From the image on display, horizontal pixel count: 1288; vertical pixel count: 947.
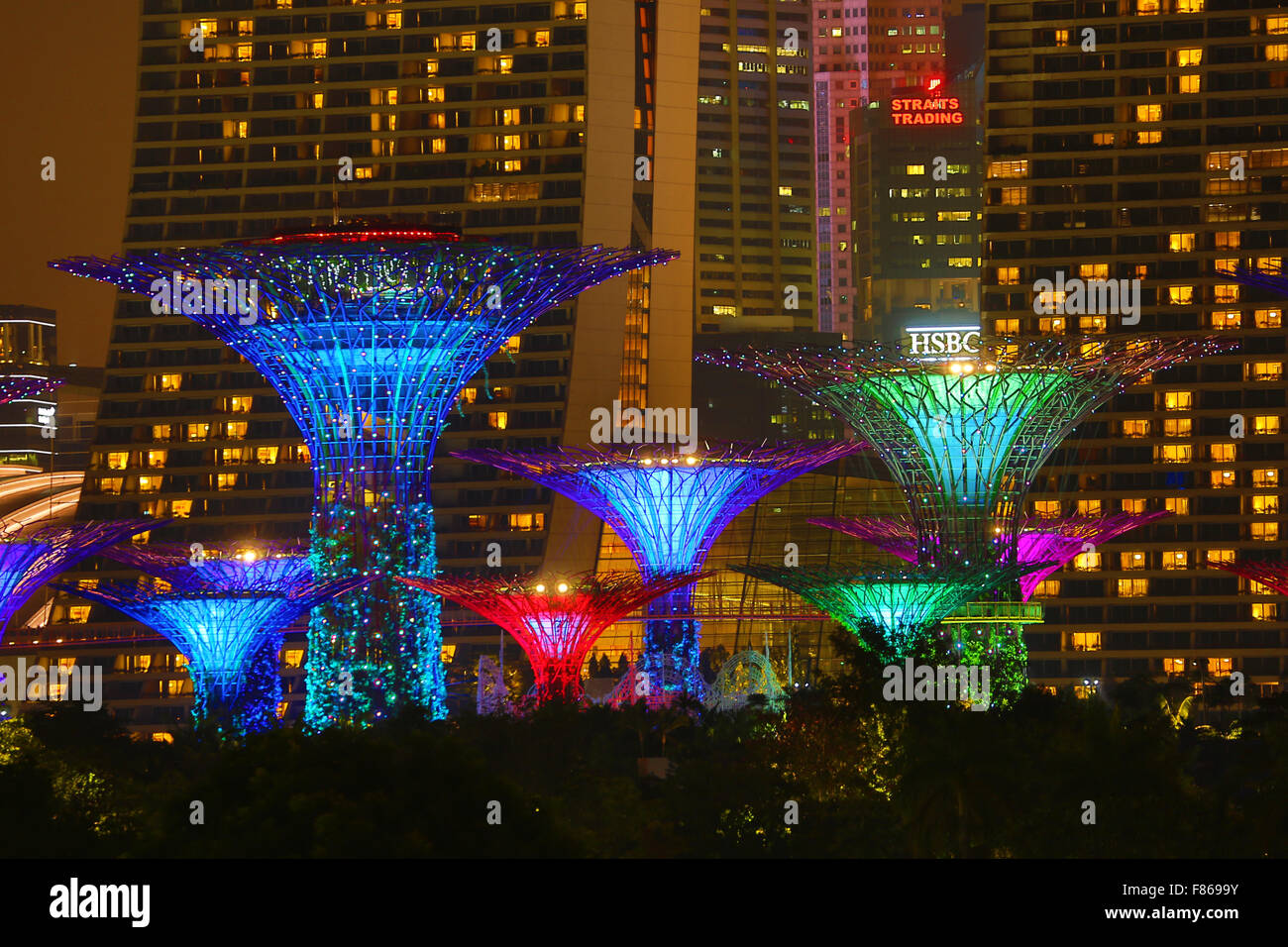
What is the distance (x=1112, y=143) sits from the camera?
414 feet

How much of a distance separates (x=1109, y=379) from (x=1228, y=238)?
6730 centimetres

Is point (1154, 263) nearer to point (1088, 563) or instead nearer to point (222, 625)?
point (1088, 563)

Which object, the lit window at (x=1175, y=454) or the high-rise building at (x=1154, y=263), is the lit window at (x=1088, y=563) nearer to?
the high-rise building at (x=1154, y=263)

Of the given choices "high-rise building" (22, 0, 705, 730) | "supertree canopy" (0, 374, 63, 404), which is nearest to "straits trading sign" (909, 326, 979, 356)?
"supertree canopy" (0, 374, 63, 404)

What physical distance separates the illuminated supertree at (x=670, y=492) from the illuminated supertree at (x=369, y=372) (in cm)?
1713

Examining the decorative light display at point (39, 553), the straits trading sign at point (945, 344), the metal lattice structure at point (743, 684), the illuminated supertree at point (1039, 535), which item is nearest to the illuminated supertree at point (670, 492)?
the illuminated supertree at point (1039, 535)

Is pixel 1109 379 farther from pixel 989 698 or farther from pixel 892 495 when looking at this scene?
pixel 892 495

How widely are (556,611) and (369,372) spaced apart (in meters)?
12.5

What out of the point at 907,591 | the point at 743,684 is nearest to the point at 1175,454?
the point at 743,684

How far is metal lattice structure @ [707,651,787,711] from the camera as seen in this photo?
76.6m

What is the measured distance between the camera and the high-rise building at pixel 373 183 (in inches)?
4771

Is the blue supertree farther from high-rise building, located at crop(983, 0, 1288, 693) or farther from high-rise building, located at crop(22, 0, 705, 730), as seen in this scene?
high-rise building, located at crop(983, 0, 1288, 693)
